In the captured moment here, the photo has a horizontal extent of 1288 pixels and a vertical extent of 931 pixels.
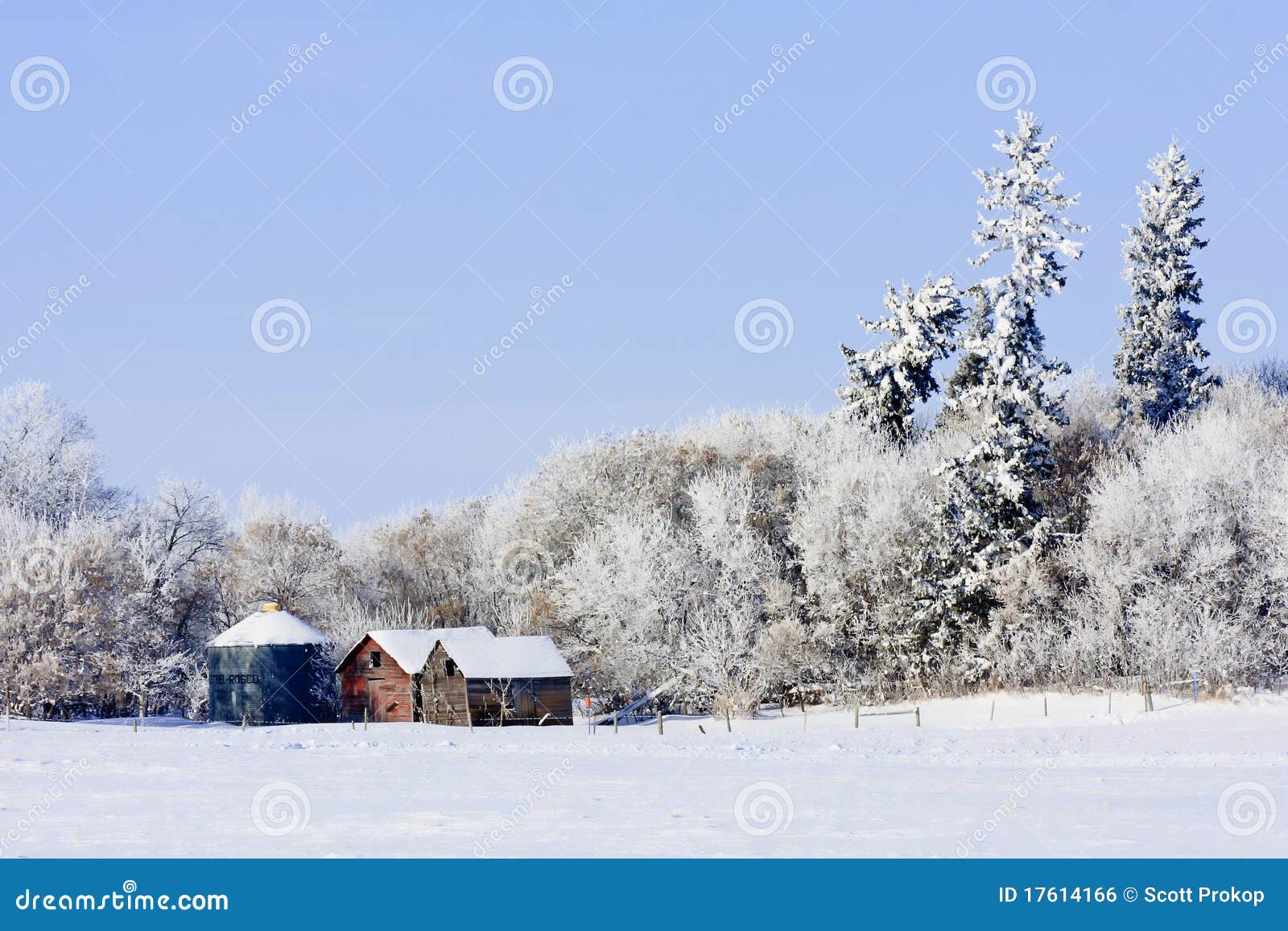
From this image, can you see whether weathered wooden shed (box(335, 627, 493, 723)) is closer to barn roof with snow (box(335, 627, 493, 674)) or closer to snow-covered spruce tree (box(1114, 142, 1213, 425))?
barn roof with snow (box(335, 627, 493, 674))

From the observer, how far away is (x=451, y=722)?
224 ft

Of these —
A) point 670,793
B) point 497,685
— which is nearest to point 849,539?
point 497,685

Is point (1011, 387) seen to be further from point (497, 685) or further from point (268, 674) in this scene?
point (268, 674)

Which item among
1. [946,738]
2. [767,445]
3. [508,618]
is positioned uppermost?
[767,445]

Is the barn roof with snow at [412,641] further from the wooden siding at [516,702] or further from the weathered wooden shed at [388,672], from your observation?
the wooden siding at [516,702]

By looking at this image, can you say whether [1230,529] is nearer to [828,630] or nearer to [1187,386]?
[1187,386]

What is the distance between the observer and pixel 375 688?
72.6m

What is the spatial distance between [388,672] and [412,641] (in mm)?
1900

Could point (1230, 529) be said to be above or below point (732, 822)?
above

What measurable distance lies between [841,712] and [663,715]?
32.2ft

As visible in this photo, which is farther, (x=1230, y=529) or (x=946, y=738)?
(x=1230, y=529)

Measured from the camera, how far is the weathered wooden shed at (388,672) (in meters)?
71.4
